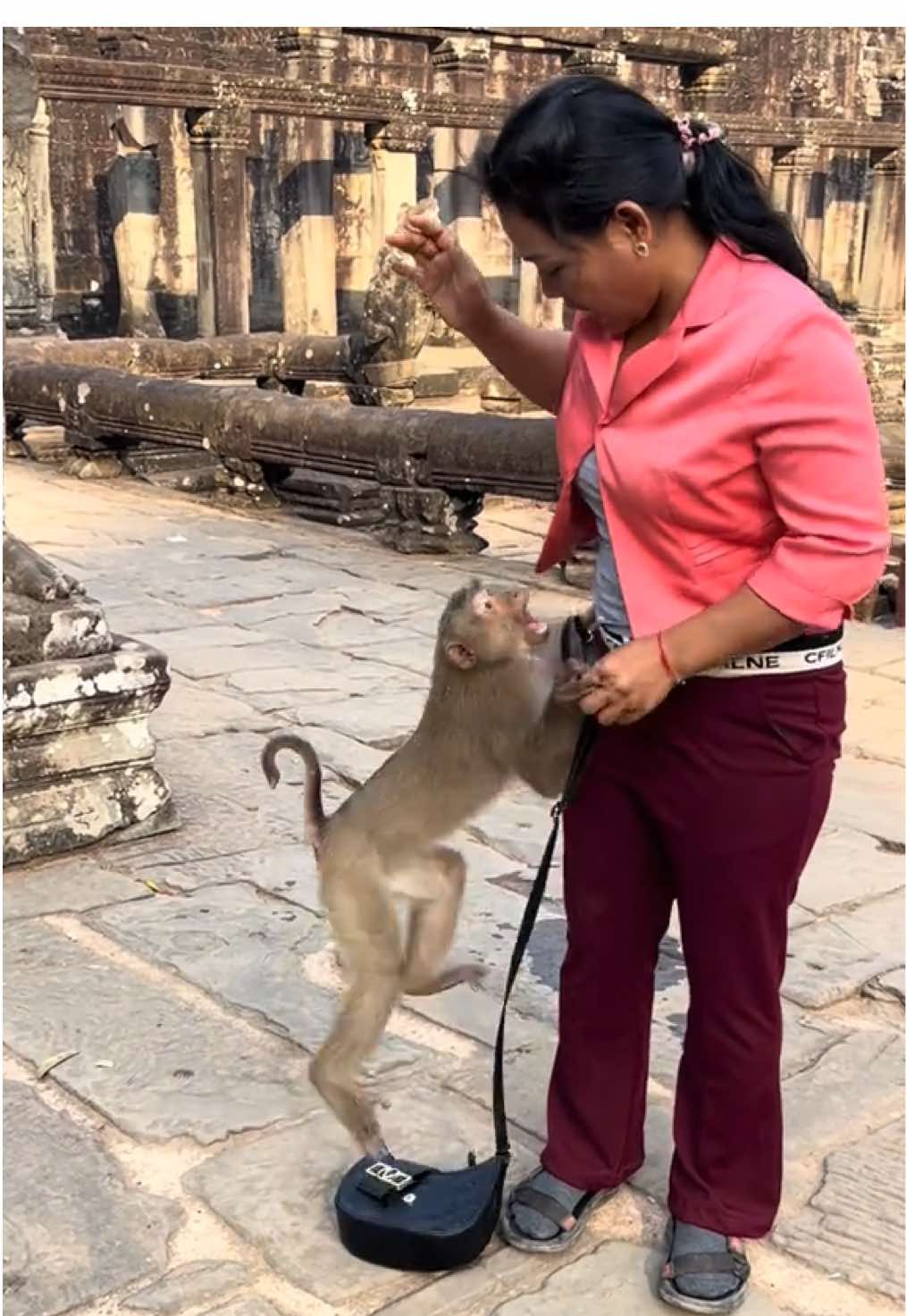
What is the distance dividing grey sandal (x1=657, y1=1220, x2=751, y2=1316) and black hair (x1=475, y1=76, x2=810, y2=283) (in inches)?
58.9

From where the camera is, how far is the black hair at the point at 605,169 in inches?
79.7

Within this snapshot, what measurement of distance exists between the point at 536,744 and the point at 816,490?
647mm

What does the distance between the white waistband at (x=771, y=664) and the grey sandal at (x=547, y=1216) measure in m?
0.95

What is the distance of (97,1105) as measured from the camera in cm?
291

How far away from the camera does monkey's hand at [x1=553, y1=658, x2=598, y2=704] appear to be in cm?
218

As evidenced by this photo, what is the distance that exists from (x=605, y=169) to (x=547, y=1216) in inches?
64.2

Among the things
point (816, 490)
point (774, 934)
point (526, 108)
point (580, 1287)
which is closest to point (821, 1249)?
point (580, 1287)

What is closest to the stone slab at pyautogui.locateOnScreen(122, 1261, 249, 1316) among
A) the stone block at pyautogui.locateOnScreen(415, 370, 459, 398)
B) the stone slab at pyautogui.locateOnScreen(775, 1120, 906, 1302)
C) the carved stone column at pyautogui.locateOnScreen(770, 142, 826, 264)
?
the stone slab at pyautogui.locateOnScreen(775, 1120, 906, 1302)

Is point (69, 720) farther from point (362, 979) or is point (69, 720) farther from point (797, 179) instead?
point (797, 179)

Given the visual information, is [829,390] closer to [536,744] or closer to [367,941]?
[536,744]

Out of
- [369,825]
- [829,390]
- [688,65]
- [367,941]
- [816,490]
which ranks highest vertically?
[688,65]

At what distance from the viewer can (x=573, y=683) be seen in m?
2.26

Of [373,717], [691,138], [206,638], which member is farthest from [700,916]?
[206,638]

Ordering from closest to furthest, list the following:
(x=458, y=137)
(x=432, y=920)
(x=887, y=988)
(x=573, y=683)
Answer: (x=573, y=683)
(x=432, y=920)
(x=887, y=988)
(x=458, y=137)
